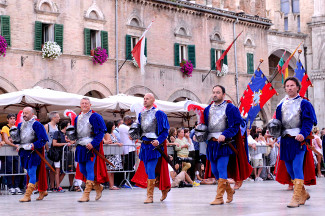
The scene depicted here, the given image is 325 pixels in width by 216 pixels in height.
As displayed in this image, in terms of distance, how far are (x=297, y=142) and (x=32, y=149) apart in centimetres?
529

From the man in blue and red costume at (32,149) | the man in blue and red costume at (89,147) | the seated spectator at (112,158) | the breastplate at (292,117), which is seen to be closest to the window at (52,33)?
the seated spectator at (112,158)

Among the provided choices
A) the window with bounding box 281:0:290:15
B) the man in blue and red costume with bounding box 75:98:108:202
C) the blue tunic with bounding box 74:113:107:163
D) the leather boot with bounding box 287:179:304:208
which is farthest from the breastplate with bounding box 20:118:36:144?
the window with bounding box 281:0:290:15

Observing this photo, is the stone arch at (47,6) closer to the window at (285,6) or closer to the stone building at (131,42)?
the stone building at (131,42)

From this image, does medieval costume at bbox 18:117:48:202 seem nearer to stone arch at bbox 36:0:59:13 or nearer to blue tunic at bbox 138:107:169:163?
blue tunic at bbox 138:107:169:163

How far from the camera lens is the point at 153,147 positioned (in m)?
12.0

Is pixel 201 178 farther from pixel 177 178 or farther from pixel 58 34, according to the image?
pixel 58 34

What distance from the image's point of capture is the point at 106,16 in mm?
32344

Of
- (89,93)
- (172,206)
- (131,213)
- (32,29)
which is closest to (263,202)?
(172,206)

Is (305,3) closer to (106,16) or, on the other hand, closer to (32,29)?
(106,16)

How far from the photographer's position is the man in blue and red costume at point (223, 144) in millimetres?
11000

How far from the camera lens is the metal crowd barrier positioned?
53.7 ft

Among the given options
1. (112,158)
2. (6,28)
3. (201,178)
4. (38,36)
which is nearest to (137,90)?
(38,36)

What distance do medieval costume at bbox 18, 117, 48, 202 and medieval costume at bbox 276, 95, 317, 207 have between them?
4831 millimetres

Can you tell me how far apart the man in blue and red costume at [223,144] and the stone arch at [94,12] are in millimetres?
20863
